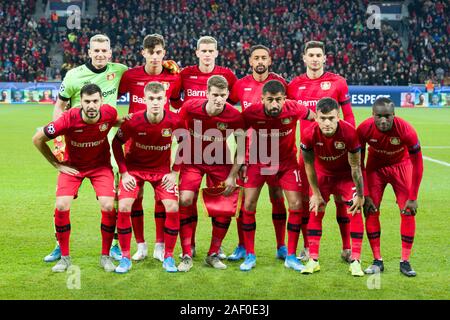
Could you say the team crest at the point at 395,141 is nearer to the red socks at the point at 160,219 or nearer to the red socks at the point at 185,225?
the red socks at the point at 185,225

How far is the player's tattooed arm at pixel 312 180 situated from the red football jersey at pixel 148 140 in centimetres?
135

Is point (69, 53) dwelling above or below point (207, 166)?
above

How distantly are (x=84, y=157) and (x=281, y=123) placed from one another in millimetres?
2056

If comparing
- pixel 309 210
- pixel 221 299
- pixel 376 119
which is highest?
pixel 376 119

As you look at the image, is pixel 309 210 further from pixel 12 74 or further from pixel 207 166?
pixel 12 74

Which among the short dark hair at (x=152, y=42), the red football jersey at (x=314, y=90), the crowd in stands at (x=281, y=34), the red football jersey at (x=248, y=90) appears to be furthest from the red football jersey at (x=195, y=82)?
the crowd in stands at (x=281, y=34)

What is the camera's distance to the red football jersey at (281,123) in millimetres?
7297

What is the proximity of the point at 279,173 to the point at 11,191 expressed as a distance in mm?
5626

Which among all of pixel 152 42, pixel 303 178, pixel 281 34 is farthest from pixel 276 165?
pixel 281 34

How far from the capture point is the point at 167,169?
A: 7449 millimetres

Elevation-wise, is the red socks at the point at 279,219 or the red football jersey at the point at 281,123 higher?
the red football jersey at the point at 281,123

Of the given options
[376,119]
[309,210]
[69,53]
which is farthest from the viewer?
[69,53]

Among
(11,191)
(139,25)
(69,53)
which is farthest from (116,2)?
(11,191)

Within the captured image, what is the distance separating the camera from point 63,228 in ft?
23.4
